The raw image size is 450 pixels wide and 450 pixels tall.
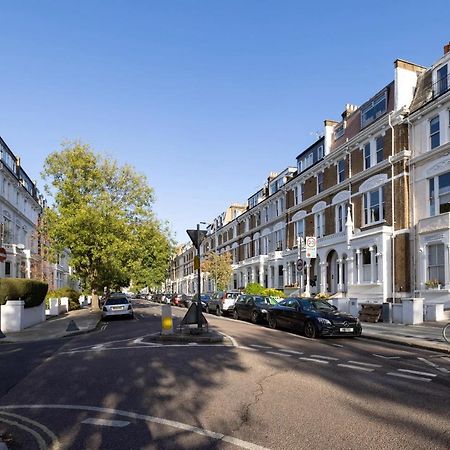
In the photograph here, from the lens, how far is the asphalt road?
17.0ft

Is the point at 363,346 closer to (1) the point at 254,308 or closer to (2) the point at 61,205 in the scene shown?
(1) the point at 254,308

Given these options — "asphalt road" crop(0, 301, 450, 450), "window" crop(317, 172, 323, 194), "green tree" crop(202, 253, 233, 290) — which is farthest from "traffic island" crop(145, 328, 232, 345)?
"green tree" crop(202, 253, 233, 290)

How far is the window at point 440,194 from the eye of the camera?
2342cm

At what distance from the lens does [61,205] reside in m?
33.1

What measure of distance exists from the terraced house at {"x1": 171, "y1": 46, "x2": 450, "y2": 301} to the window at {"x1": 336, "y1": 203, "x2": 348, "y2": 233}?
0.07m

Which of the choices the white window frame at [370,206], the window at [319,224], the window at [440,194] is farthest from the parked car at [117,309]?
the window at [440,194]

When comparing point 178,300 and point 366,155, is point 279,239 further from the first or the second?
point 366,155

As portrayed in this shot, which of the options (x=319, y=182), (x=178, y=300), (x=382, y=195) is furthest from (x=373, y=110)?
(x=178, y=300)

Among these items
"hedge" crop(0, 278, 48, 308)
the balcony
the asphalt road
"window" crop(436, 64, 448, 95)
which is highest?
"window" crop(436, 64, 448, 95)

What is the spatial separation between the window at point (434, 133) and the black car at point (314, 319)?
39.5 ft

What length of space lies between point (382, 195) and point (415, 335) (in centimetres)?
1295

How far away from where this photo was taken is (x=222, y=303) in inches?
1150

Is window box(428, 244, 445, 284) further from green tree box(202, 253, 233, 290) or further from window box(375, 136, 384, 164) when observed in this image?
green tree box(202, 253, 233, 290)

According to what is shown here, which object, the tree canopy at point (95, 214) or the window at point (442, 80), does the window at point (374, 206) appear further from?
the tree canopy at point (95, 214)
